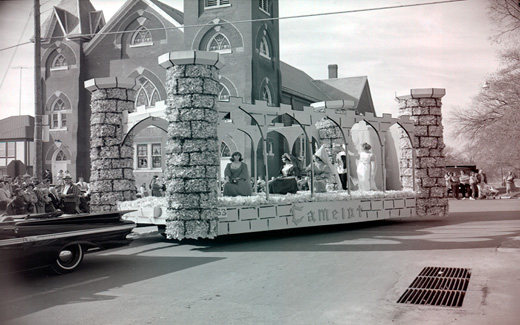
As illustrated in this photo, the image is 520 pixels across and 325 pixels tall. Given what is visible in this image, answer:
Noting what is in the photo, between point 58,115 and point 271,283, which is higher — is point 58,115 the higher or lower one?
the higher one

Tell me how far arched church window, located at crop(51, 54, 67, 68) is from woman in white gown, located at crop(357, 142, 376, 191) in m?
21.6

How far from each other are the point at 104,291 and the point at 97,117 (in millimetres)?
7116

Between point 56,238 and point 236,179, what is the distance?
5356 mm

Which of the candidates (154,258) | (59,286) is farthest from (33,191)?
(59,286)

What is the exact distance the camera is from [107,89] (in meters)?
12.2

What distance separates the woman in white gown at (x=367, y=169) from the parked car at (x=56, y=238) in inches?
323

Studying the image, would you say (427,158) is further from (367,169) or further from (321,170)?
(321,170)

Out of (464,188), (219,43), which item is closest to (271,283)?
(219,43)

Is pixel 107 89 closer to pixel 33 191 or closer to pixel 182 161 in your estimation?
pixel 33 191

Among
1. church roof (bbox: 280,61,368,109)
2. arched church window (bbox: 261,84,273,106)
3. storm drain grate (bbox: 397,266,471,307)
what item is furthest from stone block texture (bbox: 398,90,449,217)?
church roof (bbox: 280,61,368,109)

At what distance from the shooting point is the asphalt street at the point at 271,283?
4902 millimetres

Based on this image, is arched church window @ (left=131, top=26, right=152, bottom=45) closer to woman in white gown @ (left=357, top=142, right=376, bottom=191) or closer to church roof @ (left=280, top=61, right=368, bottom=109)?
church roof @ (left=280, top=61, right=368, bottom=109)

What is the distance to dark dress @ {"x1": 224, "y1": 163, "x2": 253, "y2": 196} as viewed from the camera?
37.5ft

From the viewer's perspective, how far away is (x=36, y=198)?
1178cm
